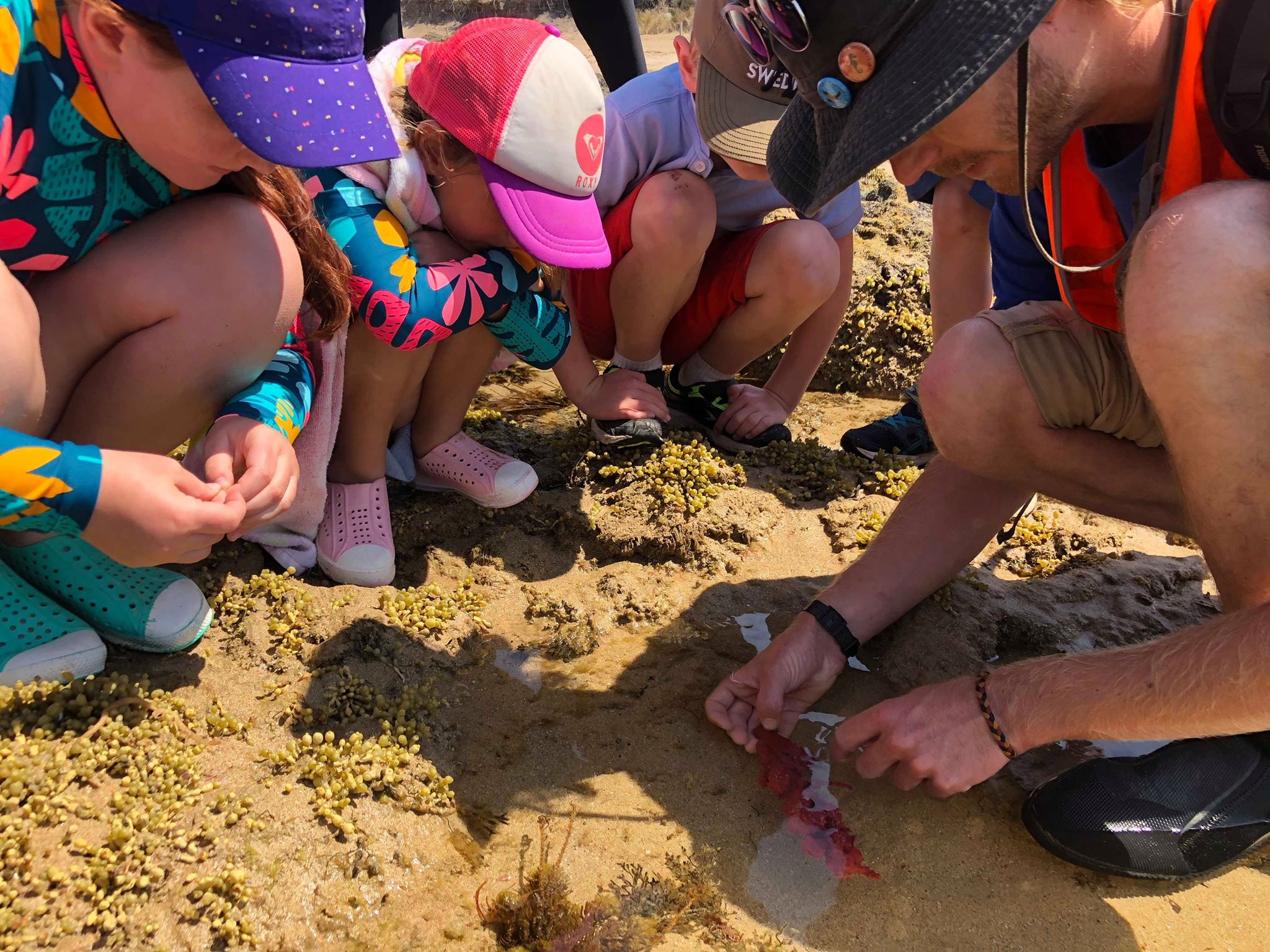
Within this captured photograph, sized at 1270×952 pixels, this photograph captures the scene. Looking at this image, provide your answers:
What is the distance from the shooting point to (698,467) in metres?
3.09

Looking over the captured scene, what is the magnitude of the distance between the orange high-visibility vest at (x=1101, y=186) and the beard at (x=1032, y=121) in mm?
165

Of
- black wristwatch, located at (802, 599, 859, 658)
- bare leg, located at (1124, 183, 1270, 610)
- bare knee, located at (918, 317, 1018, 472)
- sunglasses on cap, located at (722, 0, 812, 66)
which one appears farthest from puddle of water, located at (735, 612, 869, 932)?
sunglasses on cap, located at (722, 0, 812, 66)

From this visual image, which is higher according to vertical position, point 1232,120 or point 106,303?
point 1232,120

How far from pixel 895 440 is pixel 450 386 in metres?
1.57

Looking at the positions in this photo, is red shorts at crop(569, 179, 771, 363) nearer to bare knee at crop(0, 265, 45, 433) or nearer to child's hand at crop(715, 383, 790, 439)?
child's hand at crop(715, 383, 790, 439)

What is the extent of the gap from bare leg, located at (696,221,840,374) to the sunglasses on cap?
1303 millimetres

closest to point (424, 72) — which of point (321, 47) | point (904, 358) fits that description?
point (321, 47)

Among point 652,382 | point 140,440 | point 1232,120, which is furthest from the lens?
point 652,382

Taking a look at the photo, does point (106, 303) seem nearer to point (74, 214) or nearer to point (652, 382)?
point (74, 214)

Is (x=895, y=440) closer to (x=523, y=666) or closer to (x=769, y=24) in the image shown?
(x=523, y=666)

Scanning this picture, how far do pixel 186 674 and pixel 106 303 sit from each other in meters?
0.82

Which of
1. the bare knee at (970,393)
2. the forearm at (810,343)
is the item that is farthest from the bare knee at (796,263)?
the bare knee at (970,393)

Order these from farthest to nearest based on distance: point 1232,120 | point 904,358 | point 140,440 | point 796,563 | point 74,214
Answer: point 904,358 < point 796,563 < point 140,440 < point 74,214 < point 1232,120

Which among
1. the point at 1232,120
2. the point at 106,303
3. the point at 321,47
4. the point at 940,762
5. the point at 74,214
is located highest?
the point at 1232,120
